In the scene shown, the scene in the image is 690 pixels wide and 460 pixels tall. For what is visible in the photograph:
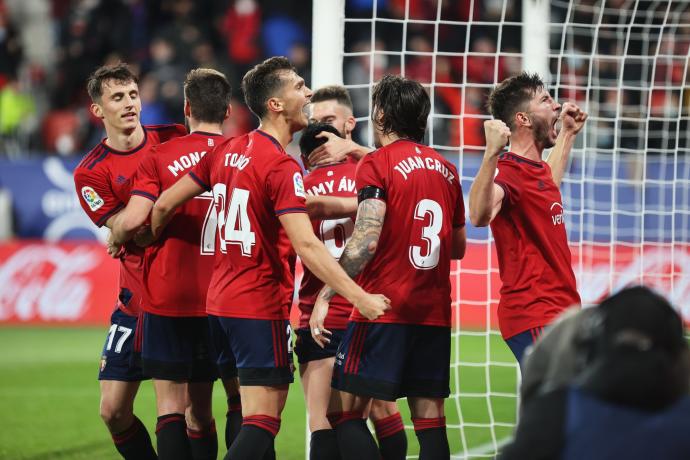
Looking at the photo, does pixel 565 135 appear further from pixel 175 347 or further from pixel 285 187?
pixel 175 347

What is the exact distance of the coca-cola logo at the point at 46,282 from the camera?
44.0ft

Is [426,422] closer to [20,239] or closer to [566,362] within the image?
[566,362]

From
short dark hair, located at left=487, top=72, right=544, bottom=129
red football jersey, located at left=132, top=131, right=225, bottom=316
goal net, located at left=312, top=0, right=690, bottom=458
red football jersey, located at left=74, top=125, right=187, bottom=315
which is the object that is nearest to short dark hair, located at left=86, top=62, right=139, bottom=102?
red football jersey, located at left=74, top=125, right=187, bottom=315

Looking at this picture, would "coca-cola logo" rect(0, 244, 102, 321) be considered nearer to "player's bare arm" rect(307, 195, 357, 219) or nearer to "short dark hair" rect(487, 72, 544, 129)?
"player's bare arm" rect(307, 195, 357, 219)

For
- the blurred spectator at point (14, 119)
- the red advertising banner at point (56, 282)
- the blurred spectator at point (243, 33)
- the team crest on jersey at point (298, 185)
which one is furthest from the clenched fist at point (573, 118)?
the blurred spectator at point (14, 119)

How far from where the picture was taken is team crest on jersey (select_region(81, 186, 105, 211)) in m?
5.20

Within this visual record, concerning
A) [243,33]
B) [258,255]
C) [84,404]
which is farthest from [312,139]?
[243,33]

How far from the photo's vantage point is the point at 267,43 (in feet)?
54.7

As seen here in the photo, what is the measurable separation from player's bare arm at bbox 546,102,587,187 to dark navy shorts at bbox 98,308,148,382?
2.49m

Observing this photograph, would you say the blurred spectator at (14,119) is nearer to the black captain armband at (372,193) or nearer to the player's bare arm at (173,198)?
the player's bare arm at (173,198)

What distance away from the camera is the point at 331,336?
199 inches

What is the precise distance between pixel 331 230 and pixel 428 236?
1.06m

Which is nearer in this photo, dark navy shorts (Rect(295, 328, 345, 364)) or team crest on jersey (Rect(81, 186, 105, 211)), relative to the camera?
dark navy shorts (Rect(295, 328, 345, 364))

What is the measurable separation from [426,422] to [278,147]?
1.44m
